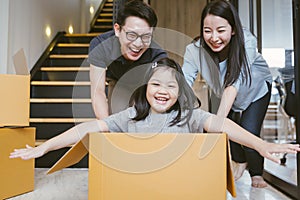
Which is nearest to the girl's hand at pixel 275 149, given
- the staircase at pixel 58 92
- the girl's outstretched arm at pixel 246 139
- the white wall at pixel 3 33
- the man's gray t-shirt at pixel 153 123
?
the girl's outstretched arm at pixel 246 139

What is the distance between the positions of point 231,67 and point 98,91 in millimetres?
585

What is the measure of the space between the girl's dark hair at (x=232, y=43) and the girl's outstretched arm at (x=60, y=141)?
2.31 ft

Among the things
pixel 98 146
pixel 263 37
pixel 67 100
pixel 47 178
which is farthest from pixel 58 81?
pixel 98 146

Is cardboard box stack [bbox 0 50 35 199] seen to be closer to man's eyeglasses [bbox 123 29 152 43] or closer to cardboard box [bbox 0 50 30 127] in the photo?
cardboard box [bbox 0 50 30 127]

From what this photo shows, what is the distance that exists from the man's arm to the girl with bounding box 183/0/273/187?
376 mm

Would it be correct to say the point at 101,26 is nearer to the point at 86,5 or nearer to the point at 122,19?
the point at 86,5

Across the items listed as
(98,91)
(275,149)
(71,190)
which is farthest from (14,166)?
(275,149)

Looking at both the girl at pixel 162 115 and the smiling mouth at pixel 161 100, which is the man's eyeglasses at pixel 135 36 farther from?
the smiling mouth at pixel 161 100

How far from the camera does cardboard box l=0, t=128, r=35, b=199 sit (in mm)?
1691

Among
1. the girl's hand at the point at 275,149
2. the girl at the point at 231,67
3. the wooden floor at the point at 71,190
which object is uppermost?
the girl at the point at 231,67

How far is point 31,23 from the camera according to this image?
3.50 meters

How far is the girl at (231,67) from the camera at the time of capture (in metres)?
1.64

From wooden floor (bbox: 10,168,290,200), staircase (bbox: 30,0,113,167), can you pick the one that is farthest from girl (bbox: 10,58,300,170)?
staircase (bbox: 30,0,113,167)

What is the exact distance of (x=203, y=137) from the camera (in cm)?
94
